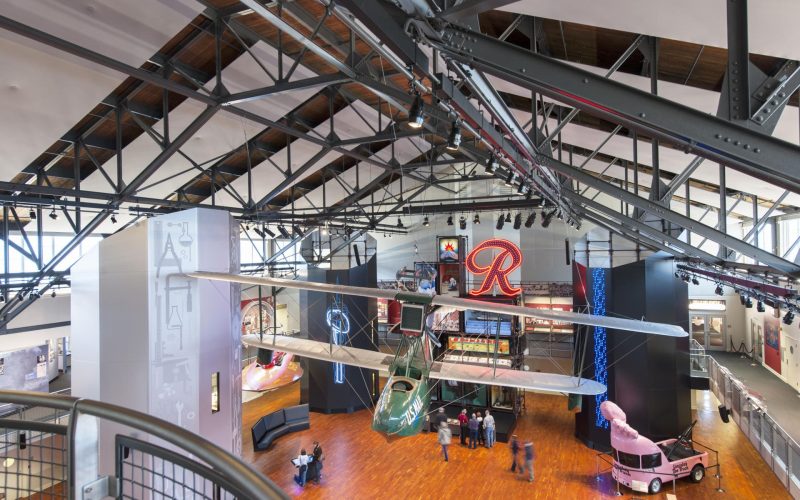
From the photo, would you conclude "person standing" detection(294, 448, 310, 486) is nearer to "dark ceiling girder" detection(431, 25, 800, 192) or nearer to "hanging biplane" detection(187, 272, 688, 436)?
"hanging biplane" detection(187, 272, 688, 436)

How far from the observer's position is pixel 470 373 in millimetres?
8070

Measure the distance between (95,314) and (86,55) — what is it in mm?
3712

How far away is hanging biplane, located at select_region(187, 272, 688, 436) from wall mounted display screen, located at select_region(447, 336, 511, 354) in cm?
589

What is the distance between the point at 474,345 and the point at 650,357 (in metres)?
5.26

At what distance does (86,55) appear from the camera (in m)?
5.50

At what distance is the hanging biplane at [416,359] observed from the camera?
5.99 m

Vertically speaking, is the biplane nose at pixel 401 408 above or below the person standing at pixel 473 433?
above

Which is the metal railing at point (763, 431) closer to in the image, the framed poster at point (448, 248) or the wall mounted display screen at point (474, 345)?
the wall mounted display screen at point (474, 345)

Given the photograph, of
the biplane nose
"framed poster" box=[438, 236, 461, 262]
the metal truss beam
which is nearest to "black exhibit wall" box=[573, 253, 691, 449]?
the biplane nose

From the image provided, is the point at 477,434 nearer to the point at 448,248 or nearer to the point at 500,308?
the point at 448,248

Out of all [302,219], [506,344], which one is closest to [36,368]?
[302,219]

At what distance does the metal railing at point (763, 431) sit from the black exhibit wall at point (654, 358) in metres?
1.52

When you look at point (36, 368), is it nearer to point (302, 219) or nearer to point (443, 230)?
point (302, 219)

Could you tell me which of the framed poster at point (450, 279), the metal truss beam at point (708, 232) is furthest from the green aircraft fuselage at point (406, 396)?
the framed poster at point (450, 279)
